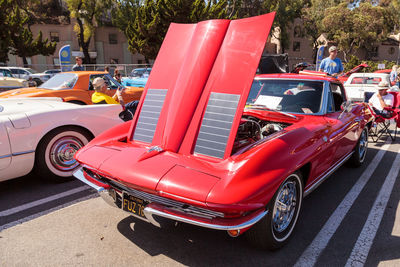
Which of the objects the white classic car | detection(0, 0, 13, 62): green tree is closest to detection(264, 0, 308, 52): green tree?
detection(0, 0, 13, 62): green tree

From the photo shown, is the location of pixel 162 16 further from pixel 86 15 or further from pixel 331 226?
pixel 331 226

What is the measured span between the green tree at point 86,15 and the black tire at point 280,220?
34.4 meters

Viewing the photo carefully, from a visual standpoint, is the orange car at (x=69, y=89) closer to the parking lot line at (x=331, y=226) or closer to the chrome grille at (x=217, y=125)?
the chrome grille at (x=217, y=125)

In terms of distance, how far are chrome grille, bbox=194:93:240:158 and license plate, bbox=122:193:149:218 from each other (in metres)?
0.66

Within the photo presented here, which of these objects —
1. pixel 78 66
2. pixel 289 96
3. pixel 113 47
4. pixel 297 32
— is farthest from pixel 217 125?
pixel 297 32

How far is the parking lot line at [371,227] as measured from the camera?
2539 mm

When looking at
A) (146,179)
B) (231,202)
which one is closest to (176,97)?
(146,179)

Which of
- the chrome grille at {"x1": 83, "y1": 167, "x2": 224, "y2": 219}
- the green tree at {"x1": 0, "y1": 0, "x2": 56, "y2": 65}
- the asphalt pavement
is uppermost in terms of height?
the green tree at {"x1": 0, "y1": 0, "x2": 56, "y2": 65}

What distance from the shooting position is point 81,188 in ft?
12.9

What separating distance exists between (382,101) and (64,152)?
658cm

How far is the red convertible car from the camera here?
7.06ft

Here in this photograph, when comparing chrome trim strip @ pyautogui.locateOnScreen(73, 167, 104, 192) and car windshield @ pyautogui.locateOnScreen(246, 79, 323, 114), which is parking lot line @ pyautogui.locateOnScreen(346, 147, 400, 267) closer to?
car windshield @ pyautogui.locateOnScreen(246, 79, 323, 114)

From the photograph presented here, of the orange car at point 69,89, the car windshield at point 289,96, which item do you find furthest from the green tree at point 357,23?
the car windshield at point 289,96

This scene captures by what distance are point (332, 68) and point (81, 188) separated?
6011 millimetres
